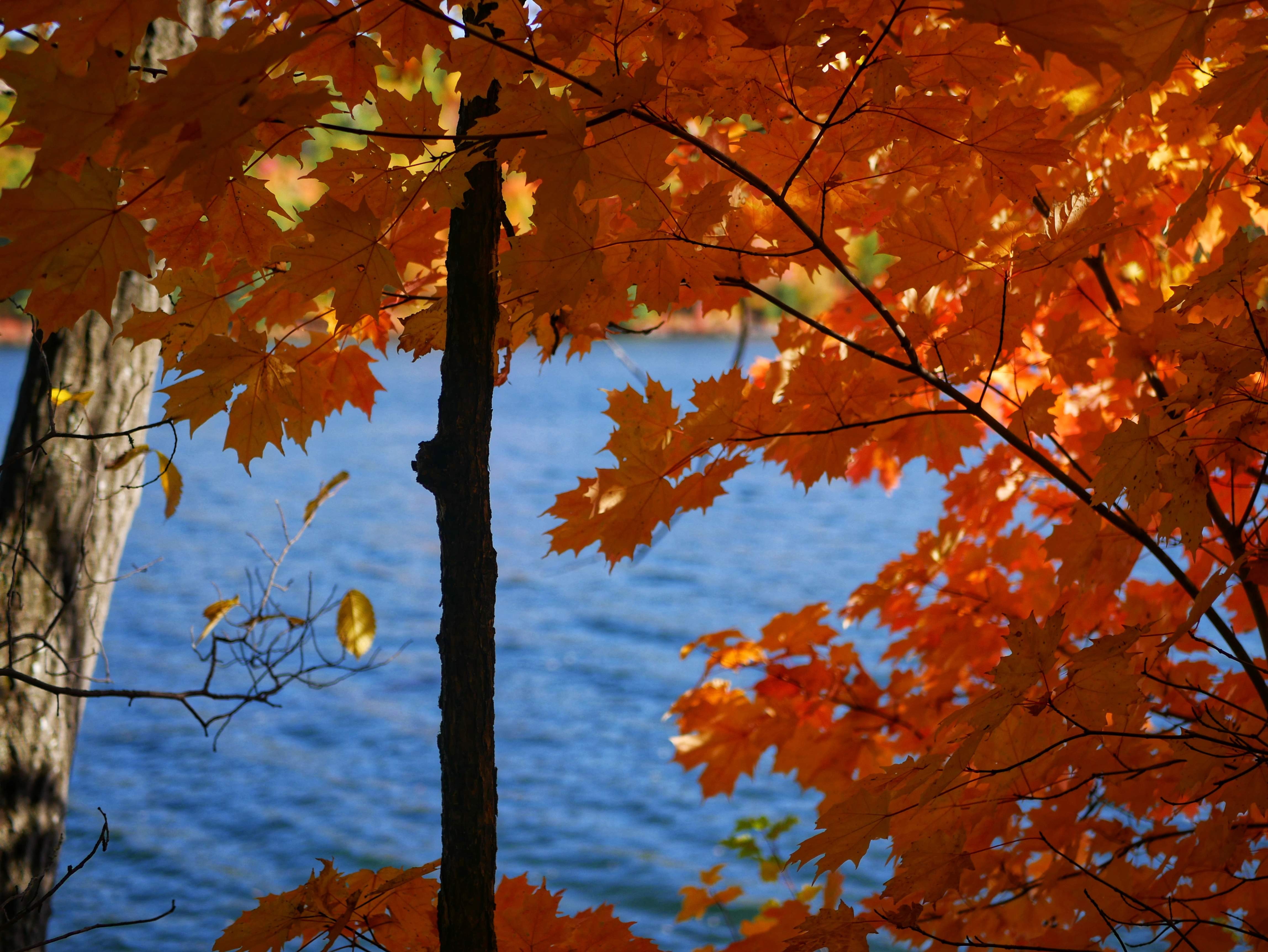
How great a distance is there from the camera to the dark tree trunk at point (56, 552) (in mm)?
1867

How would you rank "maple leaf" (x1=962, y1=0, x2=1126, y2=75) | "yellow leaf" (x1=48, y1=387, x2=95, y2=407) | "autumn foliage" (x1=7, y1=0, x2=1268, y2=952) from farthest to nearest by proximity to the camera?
"yellow leaf" (x1=48, y1=387, x2=95, y2=407) → "autumn foliage" (x1=7, y1=0, x2=1268, y2=952) → "maple leaf" (x1=962, y1=0, x2=1126, y2=75)

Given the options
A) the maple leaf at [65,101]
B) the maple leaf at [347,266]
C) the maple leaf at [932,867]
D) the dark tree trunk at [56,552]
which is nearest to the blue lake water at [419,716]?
the maple leaf at [932,867]

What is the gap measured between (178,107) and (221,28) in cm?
181

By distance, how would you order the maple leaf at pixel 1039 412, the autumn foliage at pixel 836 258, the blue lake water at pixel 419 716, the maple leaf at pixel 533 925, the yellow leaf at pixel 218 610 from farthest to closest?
the blue lake water at pixel 419 716 → the yellow leaf at pixel 218 610 → the maple leaf at pixel 1039 412 → the maple leaf at pixel 533 925 → the autumn foliage at pixel 836 258

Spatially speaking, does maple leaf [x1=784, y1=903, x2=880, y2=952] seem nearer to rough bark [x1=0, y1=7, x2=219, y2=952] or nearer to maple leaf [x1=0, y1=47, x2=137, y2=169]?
maple leaf [x1=0, y1=47, x2=137, y2=169]

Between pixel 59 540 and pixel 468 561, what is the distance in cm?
125

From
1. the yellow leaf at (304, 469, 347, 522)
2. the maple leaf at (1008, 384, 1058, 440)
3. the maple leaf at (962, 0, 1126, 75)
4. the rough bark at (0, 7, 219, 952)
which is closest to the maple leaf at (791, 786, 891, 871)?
the maple leaf at (1008, 384, 1058, 440)

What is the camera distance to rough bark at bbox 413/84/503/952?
3.77ft

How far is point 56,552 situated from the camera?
6.44 ft

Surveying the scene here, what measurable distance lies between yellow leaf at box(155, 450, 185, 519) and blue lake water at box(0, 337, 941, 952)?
2.80 feet

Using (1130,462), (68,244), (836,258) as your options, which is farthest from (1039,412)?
(68,244)

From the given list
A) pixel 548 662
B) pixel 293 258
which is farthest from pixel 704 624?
pixel 293 258

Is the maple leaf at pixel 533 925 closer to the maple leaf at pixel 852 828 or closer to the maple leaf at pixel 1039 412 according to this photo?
the maple leaf at pixel 852 828

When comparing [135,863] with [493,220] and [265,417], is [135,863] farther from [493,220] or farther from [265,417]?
[493,220]
